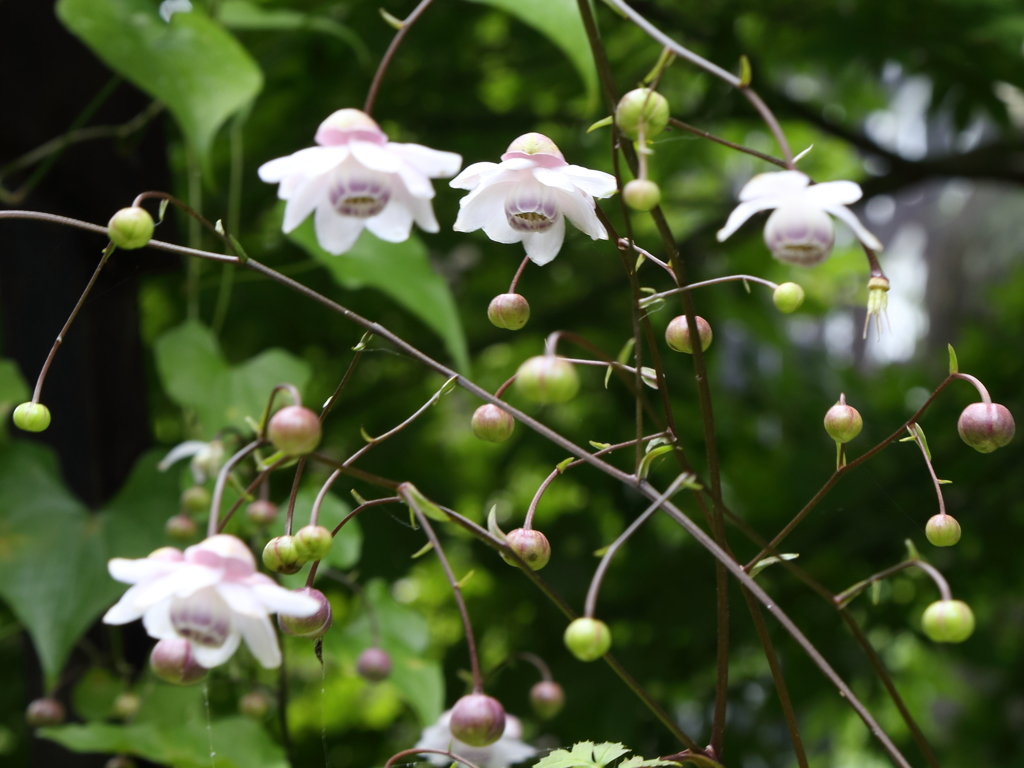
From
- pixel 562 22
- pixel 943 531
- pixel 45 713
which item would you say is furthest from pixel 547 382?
pixel 45 713

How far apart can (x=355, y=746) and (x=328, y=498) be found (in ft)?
1.86

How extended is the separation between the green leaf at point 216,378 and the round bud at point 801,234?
1.38ft

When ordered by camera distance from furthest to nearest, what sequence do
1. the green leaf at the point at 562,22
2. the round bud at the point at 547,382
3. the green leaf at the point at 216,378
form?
the green leaf at the point at 216,378, the green leaf at the point at 562,22, the round bud at the point at 547,382

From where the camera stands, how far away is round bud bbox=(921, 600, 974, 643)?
9.6 inches

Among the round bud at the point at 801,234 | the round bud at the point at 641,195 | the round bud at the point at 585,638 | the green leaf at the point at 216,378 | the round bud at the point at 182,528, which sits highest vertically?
the round bud at the point at 641,195

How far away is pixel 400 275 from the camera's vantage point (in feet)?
1.92

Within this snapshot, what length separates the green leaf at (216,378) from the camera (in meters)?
0.59

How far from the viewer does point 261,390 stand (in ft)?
1.95

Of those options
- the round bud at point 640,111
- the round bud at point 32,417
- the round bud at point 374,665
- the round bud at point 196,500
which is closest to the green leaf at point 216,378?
the round bud at point 196,500

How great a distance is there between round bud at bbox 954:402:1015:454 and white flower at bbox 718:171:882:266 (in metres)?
0.11

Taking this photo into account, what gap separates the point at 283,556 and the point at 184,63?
0.38 meters

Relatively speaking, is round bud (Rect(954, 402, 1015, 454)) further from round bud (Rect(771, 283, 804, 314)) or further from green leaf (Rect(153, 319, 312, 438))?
green leaf (Rect(153, 319, 312, 438))

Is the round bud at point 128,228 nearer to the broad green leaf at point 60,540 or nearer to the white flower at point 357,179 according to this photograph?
the white flower at point 357,179

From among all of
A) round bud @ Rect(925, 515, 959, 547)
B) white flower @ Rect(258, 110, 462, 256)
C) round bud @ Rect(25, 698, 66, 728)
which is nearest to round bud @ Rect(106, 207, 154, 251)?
white flower @ Rect(258, 110, 462, 256)
